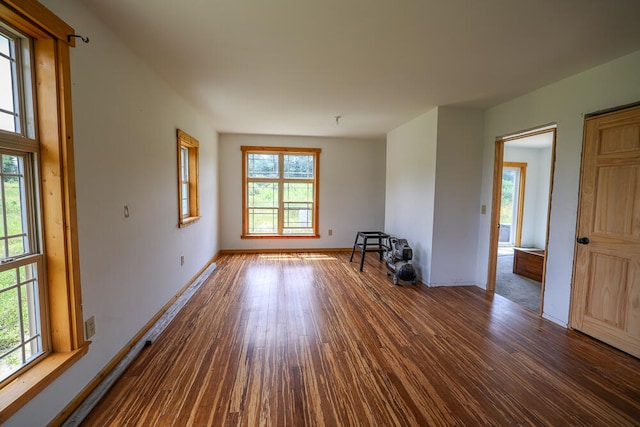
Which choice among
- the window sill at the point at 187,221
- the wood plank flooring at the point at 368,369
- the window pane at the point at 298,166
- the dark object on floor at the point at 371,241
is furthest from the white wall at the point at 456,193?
the window sill at the point at 187,221

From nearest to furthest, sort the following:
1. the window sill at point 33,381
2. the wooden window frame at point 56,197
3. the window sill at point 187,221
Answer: the window sill at point 33,381
the wooden window frame at point 56,197
the window sill at point 187,221

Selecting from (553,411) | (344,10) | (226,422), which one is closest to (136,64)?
(344,10)

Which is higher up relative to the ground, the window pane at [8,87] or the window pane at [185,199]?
the window pane at [8,87]

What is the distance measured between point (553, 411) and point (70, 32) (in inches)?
139

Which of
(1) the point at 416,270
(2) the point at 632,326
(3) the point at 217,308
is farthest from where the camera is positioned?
(1) the point at 416,270

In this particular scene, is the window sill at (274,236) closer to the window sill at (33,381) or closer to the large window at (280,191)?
the large window at (280,191)

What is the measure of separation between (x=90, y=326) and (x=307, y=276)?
2.72 meters

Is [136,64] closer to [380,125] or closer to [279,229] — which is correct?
[380,125]

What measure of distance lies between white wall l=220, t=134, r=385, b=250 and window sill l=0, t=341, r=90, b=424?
4050 mm

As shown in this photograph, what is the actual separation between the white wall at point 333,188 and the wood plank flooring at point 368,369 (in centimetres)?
253

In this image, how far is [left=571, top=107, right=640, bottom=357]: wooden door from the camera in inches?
84.4

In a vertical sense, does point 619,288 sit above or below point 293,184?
below

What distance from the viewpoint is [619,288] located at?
2232mm

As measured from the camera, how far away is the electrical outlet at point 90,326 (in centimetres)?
164
